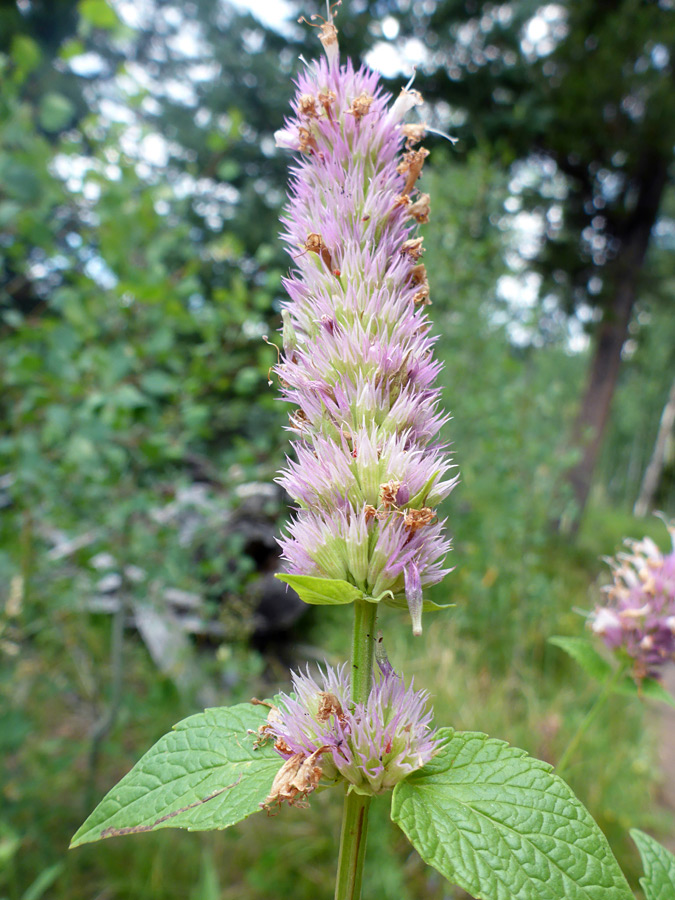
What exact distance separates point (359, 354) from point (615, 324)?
11089 mm

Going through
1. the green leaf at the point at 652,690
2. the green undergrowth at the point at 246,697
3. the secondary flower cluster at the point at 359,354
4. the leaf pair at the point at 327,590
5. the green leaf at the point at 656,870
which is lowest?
the green undergrowth at the point at 246,697

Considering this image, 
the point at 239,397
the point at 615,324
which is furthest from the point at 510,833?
the point at 615,324

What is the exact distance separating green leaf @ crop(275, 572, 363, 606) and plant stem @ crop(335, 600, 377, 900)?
50 millimetres

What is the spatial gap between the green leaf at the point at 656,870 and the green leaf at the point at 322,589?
506mm

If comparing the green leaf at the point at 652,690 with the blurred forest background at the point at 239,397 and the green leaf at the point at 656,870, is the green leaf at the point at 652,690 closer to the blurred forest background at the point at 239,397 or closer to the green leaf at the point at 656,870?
the green leaf at the point at 656,870

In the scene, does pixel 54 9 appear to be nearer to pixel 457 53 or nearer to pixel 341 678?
pixel 457 53

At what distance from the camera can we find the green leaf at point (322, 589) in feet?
2.05

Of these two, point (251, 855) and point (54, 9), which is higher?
point (54, 9)

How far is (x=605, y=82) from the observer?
9133 millimetres

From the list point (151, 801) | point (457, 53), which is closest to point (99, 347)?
point (151, 801)

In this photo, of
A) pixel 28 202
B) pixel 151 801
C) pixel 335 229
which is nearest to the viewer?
pixel 151 801

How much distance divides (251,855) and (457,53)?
27.7 ft

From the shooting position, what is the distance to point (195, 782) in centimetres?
69

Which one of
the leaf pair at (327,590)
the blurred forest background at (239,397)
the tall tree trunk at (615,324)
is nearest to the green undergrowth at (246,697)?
the blurred forest background at (239,397)
